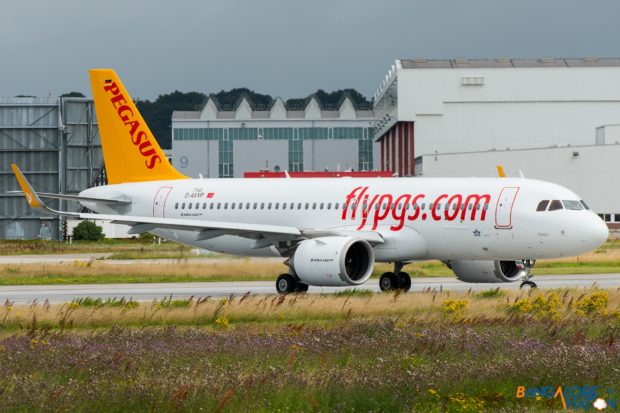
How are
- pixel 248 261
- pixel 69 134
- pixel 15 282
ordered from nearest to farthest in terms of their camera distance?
pixel 15 282 → pixel 248 261 → pixel 69 134

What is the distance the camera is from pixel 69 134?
327 ft

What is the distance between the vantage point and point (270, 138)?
561 feet

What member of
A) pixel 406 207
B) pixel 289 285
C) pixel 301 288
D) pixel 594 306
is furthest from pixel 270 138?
pixel 594 306

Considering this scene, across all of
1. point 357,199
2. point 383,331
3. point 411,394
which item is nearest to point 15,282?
point 357,199

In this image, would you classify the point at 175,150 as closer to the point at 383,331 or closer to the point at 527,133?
the point at 527,133

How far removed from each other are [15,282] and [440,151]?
7398cm

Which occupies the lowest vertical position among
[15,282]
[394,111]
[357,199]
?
[15,282]

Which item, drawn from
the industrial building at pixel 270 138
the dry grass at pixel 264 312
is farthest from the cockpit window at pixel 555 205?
the industrial building at pixel 270 138

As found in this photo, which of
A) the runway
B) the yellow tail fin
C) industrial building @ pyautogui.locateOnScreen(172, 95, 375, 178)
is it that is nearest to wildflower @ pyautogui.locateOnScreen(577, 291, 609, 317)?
the runway

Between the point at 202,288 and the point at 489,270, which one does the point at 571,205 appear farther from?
the point at 202,288

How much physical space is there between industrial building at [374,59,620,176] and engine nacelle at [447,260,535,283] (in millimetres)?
74334

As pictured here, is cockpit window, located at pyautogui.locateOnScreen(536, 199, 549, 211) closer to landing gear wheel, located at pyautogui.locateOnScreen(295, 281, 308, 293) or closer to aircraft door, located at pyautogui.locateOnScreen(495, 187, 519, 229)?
aircraft door, located at pyautogui.locateOnScreen(495, 187, 519, 229)

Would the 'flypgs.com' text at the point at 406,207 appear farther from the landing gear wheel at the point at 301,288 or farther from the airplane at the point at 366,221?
the landing gear wheel at the point at 301,288

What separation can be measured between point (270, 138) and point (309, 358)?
503 feet
